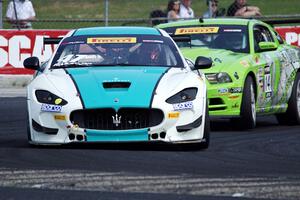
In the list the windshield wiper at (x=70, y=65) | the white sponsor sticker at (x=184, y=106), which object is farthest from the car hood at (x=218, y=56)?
the white sponsor sticker at (x=184, y=106)

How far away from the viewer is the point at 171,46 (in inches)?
471

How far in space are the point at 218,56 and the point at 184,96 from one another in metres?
3.34

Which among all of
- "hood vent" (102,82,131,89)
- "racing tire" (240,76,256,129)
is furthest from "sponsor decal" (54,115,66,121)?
"racing tire" (240,76,256,129)

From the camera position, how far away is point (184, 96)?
35.1ft

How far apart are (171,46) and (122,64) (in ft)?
2.53

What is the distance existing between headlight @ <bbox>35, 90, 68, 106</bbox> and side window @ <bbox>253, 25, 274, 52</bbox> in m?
4.52

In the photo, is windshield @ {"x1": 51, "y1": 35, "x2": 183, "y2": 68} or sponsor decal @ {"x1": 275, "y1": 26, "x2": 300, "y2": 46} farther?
sponsor decal @ {"x1": 275, "y1": 26, "x2": 300, "y2": 46}

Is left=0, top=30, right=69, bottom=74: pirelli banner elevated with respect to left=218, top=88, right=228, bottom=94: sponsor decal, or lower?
lower

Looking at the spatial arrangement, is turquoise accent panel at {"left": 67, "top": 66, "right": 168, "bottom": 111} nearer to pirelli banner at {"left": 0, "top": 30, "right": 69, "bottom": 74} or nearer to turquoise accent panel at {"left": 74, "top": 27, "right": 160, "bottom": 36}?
turquoise accent panel at {"left": 74, "top": 27, "right": 160, "bottom": 36}

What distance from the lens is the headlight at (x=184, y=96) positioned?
34.7 ft

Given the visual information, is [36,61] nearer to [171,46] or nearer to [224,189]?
[171,46]

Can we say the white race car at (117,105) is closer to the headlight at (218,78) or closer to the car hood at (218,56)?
the headlight at (218,78)

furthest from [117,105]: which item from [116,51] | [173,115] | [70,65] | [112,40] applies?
[112,40]

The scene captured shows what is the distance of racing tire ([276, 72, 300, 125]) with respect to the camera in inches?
593
